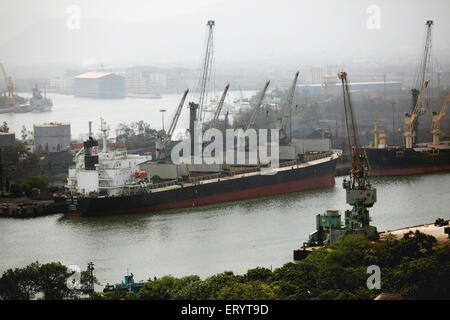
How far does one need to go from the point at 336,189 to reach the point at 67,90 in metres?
24.8

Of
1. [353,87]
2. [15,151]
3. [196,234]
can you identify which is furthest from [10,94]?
[353,87]

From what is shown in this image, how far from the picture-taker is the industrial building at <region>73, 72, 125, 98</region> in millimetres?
45312

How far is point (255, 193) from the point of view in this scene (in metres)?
21.9

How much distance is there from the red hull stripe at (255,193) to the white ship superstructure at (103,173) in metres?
0.65

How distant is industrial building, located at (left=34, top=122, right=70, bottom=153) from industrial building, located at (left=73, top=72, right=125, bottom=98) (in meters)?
15.7

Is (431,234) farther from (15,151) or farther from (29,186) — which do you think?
(15,151)

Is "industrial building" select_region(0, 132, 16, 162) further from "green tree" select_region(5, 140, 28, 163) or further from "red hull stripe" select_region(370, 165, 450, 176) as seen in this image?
"red hull stripe" select_region(370, 165, 450, 176)

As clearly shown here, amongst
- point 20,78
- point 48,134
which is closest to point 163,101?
point 20,78

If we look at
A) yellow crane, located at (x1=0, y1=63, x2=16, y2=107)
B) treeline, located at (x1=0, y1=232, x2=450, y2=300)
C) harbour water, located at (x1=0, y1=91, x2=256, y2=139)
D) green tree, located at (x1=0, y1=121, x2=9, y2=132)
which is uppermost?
yellow crane, located at (x1=0, y1=63, x2=16, y2=107)

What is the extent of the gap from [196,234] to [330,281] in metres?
5.70

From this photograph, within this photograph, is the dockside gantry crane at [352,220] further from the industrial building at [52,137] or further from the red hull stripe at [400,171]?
the industrial building at [52,137]

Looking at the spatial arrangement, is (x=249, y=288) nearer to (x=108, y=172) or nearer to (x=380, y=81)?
(x=108, y=172)

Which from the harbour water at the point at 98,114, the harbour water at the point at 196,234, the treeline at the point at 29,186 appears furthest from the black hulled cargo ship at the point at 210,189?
the harbour water at the point at 98,114

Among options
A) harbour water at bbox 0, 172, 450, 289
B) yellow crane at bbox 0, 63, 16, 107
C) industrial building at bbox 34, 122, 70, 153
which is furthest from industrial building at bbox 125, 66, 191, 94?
harbour water at bbox 0, 172, 450, 289
